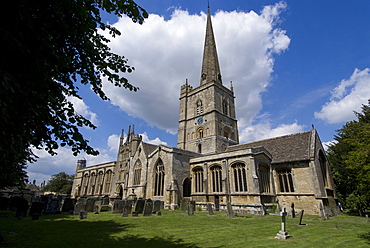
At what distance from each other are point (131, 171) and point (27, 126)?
27719 millimetres

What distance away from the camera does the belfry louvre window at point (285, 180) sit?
21031 millimetres

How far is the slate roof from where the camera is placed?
21.3 m

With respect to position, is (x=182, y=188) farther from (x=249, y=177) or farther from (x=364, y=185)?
(x=364, y=185)

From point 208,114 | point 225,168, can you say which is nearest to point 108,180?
point 208,114

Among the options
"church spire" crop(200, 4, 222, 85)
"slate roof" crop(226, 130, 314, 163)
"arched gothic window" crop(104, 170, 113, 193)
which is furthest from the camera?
"arched gothic window" crop(104, 170, 113, 193)

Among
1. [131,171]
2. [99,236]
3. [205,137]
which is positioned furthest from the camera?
[205,137]

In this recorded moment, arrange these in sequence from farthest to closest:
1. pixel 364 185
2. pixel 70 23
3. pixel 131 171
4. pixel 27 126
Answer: pixel 131 171 → pixel 364 185 → pixel 27 126 → pixel 70 23

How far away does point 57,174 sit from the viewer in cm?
5994

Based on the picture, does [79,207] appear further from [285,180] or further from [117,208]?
Result: [285,180]

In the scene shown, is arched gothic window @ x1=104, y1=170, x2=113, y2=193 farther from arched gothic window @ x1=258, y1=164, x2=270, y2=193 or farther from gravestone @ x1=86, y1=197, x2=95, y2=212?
arched gothic window @ x1=258, y1=164, x2=270, y2=193

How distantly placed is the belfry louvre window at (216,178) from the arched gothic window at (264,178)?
14.2 ft

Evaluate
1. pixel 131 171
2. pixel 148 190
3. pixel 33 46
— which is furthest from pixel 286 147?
pixel 33 46

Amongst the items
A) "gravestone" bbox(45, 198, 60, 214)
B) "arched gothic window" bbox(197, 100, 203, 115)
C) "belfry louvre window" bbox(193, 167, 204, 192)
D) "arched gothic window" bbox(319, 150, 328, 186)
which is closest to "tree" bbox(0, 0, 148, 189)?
"gravestone" bbox(45, 198, 60, 214)

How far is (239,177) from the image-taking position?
69.3ft
